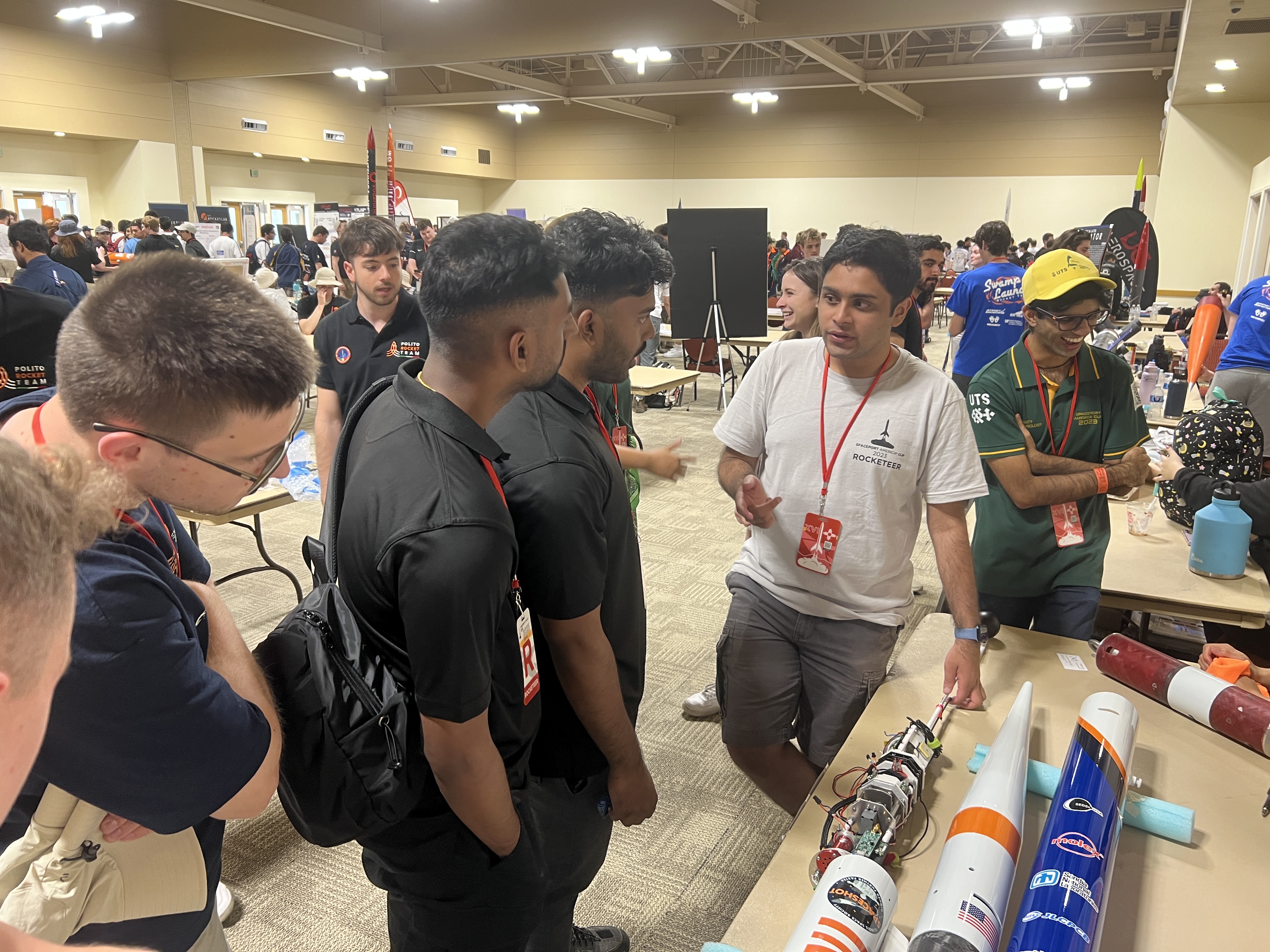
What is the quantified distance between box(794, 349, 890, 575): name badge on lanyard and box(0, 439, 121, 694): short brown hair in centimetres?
167

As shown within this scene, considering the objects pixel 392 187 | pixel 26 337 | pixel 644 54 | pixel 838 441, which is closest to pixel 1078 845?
pixel 838 441

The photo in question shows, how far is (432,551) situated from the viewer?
1053 millimetres

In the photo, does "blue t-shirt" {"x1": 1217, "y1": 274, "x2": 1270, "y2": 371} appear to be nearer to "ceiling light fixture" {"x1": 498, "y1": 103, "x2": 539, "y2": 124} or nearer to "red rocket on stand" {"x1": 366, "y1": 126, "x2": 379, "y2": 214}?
"red rocket on stand" {"x1": 366, "y1": 126, "x2": 379, "y2": 214}

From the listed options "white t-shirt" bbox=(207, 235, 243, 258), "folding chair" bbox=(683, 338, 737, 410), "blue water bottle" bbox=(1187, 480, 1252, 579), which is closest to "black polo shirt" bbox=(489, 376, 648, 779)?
"blue water bottle" bbox=(1187, 480, 1252, 579)

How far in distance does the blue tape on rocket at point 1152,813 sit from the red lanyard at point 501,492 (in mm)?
779

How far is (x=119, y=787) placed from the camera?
2.79ft

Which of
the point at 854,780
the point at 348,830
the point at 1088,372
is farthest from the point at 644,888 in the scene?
the point at 1088,372

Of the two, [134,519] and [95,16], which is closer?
[134,519]

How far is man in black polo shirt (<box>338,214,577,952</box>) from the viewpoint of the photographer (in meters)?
1.07

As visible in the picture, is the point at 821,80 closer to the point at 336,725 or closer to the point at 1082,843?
the point at 1082,843

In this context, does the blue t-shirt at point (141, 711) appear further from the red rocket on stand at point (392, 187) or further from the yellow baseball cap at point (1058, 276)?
the red rocket on stand at point (392, 187)

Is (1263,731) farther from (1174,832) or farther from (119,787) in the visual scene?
(119,787)

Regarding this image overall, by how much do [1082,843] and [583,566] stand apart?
0.76 metres

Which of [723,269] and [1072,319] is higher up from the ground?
[723,269]
